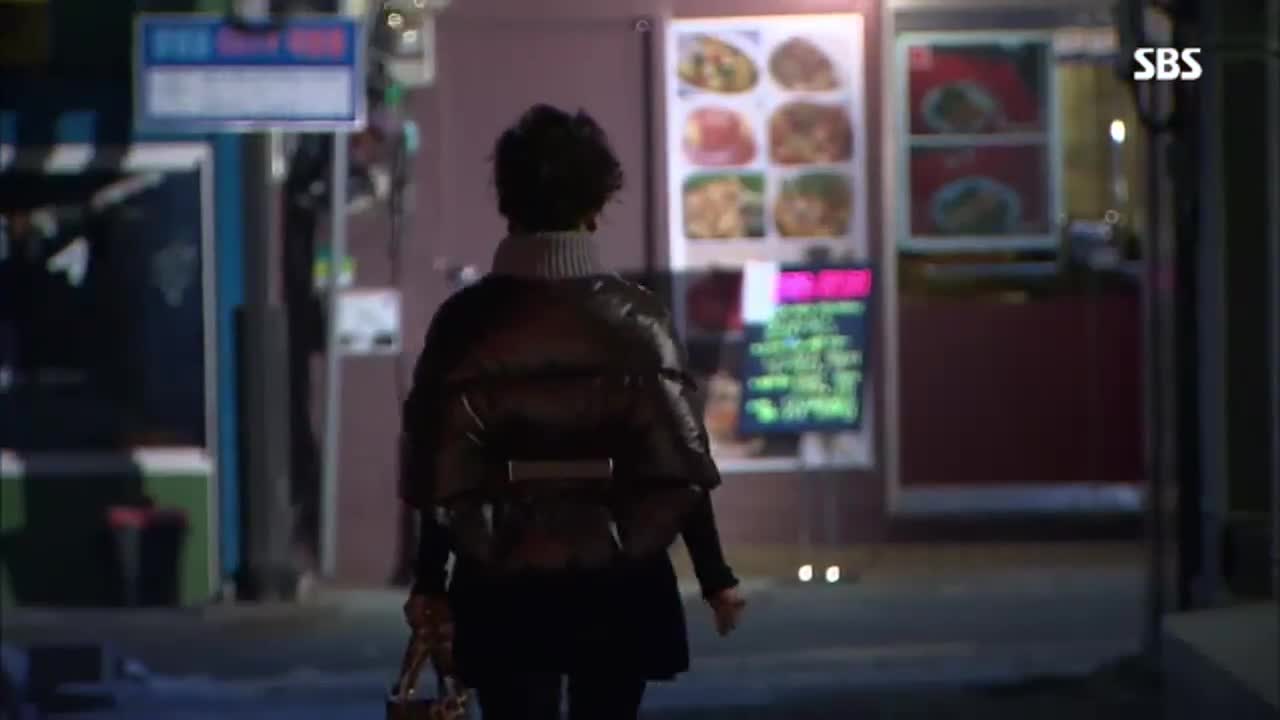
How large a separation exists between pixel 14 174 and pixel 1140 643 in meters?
5.56

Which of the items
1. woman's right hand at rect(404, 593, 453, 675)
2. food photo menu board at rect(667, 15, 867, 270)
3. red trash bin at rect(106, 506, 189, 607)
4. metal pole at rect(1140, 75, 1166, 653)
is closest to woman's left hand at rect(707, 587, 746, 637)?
woman's right hand at rect(404, 593, 453, 675)

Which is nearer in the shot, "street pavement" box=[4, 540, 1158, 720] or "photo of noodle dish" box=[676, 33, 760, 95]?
"street pavement" box=[4, 540, 1158, 720]

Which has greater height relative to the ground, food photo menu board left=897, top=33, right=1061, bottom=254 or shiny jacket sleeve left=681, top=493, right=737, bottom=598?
food photo menu board left=897, top=33, right=1061, bottom=254

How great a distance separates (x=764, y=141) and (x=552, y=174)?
6.77 m

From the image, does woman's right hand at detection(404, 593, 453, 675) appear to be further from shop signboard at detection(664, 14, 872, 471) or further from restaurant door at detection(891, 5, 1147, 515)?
restaurant door at detection(891, 5, 1147, 515)

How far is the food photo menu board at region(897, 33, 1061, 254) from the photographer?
11.2m

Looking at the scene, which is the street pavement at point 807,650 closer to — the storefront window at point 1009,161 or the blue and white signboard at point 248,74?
the storefront window at point 1009,161

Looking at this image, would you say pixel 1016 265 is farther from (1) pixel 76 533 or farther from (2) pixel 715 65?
(1) pixel 76 533

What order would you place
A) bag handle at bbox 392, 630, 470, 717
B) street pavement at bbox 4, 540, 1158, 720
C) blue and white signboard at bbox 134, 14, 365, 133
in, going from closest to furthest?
bag handle at bbox 392, 630, 470, 717 < street pavement at bbox 4, 540, 1158, 720 < blue and white signboard at bbox 134, 14, 365, 133

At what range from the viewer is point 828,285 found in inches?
417

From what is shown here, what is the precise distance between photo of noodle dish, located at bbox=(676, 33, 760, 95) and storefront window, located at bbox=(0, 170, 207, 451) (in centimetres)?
247

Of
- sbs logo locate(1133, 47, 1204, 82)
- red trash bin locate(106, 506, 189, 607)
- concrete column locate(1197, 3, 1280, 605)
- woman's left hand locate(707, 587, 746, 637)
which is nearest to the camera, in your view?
woman's left hand locate(707, 587, 746, 637)

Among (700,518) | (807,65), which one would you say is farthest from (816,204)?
(700,518)

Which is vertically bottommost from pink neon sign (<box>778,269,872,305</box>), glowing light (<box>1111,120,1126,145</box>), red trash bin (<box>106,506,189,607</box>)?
red trash bin (<box>106,506,189,607</box>)
